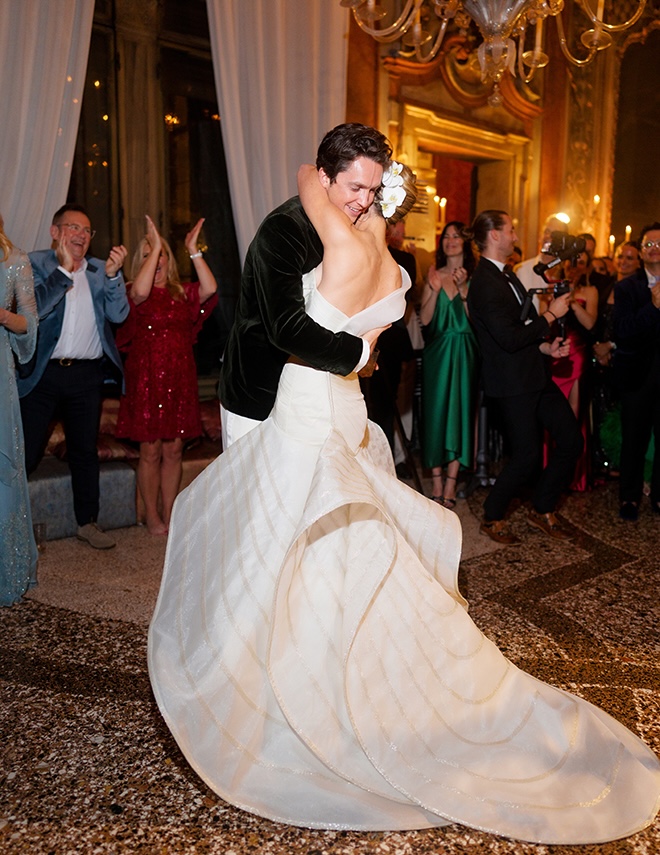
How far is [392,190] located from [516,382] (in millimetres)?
2066

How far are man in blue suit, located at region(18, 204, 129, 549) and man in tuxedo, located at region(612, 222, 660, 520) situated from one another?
2794 mm

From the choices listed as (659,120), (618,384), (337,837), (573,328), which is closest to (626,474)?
(618,384)

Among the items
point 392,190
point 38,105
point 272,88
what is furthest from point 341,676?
point 272,88

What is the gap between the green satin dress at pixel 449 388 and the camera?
477cm

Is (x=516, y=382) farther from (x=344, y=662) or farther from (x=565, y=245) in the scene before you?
(x=344, y=662)

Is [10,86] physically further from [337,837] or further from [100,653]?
[337,837]

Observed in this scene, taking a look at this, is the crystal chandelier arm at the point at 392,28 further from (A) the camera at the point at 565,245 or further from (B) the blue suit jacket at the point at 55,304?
(B) the blue suit jacket at the point at 55,304

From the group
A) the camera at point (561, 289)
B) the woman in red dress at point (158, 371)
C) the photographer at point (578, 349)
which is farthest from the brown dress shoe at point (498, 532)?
the woman in red dress at point (158, 371)

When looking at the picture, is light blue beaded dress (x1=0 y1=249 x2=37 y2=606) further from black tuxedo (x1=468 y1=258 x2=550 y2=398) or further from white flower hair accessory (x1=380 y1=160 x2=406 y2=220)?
black tuxedo (x1=468 y1=258 x2=550 y2=398)

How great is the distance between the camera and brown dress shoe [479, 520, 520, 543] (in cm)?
412

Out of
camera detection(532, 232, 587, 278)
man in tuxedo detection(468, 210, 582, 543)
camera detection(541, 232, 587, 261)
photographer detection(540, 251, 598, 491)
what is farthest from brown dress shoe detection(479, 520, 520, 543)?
camera detection(541, 232, 587, 261)

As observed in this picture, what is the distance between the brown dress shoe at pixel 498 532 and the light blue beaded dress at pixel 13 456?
2224 millimetres

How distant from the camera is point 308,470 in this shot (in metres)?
2.09

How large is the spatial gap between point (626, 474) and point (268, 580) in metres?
3.32
